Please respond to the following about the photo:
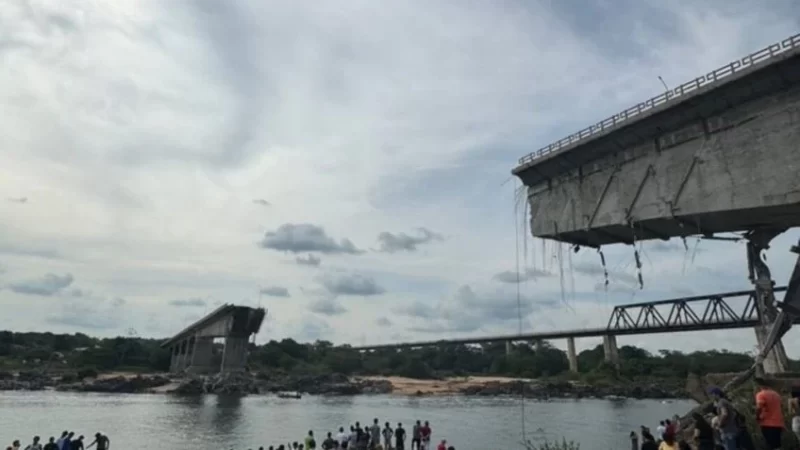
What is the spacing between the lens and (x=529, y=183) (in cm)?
3234

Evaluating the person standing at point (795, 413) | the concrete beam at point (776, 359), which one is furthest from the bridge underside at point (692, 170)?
the person standing at point (795, 413)

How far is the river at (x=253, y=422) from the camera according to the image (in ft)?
122

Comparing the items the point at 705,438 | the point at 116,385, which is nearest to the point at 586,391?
the point at 116,385

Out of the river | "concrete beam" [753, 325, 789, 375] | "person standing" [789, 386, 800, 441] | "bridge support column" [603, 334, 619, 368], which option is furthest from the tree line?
"person standing" [789, 386, 800, 441]

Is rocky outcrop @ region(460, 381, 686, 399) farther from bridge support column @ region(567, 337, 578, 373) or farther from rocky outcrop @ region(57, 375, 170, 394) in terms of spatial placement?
rocky outcrop @ region(57, 375, 170, 394)

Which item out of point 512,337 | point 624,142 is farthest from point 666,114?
point 512,337

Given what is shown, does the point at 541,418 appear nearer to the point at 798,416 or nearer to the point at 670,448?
the point at 798,416

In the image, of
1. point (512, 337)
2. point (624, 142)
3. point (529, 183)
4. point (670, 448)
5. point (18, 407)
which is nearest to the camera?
point (670, 448)

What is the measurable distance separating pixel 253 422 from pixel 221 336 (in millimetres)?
52269

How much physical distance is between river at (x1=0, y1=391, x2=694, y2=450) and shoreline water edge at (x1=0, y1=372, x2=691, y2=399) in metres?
18.1

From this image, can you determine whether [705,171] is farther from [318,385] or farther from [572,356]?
[572,356]

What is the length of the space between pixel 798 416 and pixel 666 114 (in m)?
14.0

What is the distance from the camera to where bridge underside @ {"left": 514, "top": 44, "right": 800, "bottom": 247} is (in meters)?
20.0

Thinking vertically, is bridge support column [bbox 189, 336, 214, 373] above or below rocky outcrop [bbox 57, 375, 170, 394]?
above
